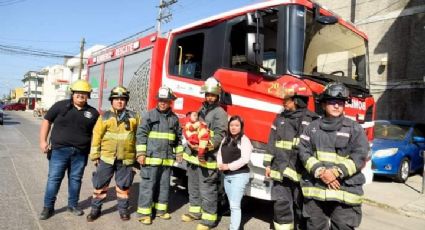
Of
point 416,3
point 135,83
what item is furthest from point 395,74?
point 135,83

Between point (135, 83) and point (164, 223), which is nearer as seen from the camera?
point (164, 223)

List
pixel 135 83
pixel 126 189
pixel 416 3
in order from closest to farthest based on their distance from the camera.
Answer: pixel 126 189
pixel 135 83
pixel 416 3

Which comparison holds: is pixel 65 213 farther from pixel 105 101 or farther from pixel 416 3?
pixel 416 3

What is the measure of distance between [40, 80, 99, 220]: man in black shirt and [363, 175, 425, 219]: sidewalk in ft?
16.4

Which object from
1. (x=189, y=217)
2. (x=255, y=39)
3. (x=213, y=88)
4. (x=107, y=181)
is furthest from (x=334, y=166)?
(x=107, y=181)

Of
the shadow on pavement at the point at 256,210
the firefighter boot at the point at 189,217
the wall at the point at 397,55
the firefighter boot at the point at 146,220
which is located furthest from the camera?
the wall at the point at 397,55

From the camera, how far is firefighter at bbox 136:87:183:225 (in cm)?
475

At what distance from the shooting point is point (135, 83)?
709cm

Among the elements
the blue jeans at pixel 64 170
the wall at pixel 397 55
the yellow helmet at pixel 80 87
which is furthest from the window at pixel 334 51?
the wall at pixel 397 55

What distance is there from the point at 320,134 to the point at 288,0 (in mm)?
1907

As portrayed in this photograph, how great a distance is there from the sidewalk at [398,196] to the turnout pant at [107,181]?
4409 mm

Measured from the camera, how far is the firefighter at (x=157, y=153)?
4.75 m

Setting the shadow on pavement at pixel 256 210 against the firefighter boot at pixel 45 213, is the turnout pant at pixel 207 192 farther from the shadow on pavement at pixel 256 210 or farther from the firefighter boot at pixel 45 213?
the firefighter boot at pixel 45 213

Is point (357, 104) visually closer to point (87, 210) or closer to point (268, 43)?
point (268, 43)
